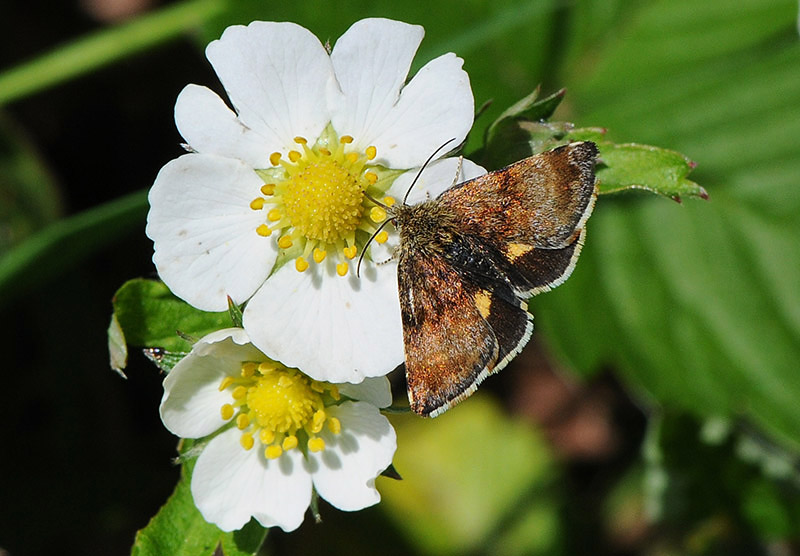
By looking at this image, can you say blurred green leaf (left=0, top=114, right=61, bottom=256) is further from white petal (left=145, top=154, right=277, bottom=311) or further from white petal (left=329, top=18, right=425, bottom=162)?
white petal (left=329, top=18, right=425, bottom=162)

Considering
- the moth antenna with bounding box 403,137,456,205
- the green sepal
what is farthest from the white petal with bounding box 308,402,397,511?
the green sepal

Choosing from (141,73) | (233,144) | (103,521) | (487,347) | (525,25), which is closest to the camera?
(487,347)

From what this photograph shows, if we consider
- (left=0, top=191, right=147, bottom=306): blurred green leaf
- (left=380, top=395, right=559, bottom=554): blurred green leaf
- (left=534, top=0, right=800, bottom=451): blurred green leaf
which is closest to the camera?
(left=0, top=191, right=147, bottom=306): blurred green leaf

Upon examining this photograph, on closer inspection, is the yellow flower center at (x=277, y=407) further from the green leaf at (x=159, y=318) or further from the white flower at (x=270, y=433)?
the green leaf at (x=159, y=318)

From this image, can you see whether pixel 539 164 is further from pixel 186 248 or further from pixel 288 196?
pixel 186 248

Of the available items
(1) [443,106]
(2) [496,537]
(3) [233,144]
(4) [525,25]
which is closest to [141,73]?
(4) [525,25]

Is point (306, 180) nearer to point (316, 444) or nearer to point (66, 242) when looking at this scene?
point (316, 444)

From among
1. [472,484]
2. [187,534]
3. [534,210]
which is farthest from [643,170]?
[472,484]
